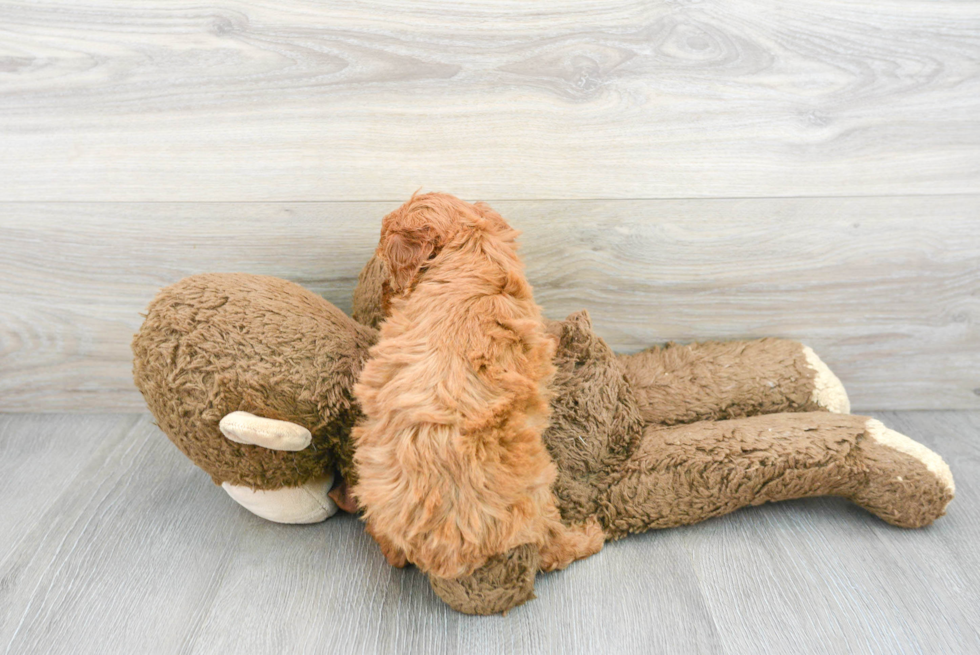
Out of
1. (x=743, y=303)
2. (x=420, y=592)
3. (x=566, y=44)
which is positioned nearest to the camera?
(x=420, y=592)

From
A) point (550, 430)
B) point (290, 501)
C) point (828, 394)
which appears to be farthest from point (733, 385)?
point (290, 501)

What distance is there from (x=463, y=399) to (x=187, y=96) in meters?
0.58

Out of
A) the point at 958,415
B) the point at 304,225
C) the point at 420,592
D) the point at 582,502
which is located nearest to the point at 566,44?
the point at 304,225

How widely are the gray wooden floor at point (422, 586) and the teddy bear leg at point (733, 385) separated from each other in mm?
133

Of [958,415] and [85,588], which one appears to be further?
[958,415]

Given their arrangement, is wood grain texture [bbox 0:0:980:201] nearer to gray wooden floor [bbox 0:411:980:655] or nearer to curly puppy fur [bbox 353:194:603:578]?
curly puppy fur [bbox 353:194:603:578]

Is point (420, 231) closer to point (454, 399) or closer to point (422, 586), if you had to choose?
point (454, 399)

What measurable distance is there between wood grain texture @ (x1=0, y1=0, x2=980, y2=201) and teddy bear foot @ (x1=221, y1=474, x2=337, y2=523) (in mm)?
386

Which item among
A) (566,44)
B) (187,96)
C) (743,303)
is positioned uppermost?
(566,44)

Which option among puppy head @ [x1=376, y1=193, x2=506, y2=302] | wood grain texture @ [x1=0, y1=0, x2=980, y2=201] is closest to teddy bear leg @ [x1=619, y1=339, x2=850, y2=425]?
wood grain texture @ [x1=0, y1=0, x2=980, y2=201]

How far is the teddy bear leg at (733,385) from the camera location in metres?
0.83

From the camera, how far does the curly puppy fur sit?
570mm

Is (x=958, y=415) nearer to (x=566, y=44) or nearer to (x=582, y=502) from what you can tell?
(x=582, y=502)

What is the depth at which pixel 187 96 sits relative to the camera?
818 mm
